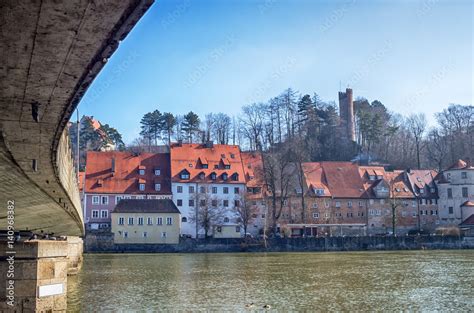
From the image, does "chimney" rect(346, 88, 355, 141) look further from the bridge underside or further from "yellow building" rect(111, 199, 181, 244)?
the bridge underside

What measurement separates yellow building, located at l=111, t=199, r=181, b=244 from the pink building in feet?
12.5

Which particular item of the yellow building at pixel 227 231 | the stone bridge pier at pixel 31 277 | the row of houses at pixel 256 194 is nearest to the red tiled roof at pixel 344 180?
the row of houses at pixel 256 194

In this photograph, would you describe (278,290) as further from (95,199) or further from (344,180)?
(344,180)

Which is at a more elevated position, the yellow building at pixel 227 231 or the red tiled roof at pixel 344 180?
the red tiled roof at pixel 344 180

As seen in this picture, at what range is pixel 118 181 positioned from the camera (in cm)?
7731

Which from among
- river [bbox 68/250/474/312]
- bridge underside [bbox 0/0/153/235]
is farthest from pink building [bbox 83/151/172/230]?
bridge underside [bbox 0/0/153/235]

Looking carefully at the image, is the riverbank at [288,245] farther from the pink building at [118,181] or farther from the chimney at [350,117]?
the chimney at [350,117]

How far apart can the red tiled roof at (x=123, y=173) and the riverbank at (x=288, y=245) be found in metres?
10.6

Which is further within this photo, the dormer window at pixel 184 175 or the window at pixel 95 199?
the dormer window at pixel 184 175

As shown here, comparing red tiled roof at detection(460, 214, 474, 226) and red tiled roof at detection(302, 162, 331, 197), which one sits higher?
red tiled roof at detection(302, 162, 331, 197)

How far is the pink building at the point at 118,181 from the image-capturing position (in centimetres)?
7450

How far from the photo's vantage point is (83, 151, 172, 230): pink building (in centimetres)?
7450

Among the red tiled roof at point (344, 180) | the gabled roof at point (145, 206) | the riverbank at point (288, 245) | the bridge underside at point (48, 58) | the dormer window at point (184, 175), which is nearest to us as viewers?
the bridge underside at point (48, 58)

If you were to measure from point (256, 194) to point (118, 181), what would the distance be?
792 inches
